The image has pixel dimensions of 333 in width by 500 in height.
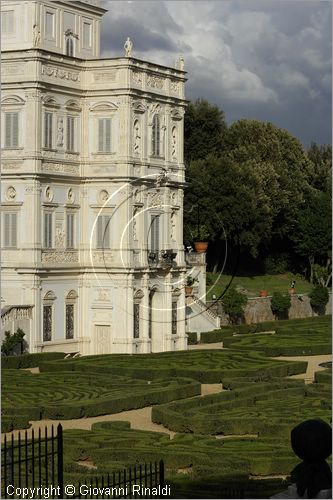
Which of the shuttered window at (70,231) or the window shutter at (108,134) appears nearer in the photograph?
the shuttered window at (70,231)

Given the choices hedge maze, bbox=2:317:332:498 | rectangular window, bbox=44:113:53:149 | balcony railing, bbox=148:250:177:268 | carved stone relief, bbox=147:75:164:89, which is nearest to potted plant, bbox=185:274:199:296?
hedge maze, bbox=2:317:332:498

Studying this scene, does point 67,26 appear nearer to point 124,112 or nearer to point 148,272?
point 124,112

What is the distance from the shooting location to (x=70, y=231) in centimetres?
4059

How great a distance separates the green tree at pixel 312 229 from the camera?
54.8 m

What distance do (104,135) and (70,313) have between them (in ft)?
17.0

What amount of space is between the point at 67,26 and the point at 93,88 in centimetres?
297

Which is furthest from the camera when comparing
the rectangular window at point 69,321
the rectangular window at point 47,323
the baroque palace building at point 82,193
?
the rectangular window at point 69,321

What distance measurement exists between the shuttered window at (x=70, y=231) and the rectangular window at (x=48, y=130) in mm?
2218

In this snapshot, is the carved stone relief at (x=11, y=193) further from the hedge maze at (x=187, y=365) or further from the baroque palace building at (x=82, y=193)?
the hedge maze at (x=187, y=365)

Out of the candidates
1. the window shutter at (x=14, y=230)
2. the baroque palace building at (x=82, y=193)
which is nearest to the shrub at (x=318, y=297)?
the baroque palace building at (x=82, y=193)

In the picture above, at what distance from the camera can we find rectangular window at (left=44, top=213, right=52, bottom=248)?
3941 centimetres

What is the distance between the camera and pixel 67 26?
4256cm

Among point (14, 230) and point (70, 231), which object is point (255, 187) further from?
point (14, 230)

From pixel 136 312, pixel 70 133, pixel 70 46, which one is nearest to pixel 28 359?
pixel 136 312
